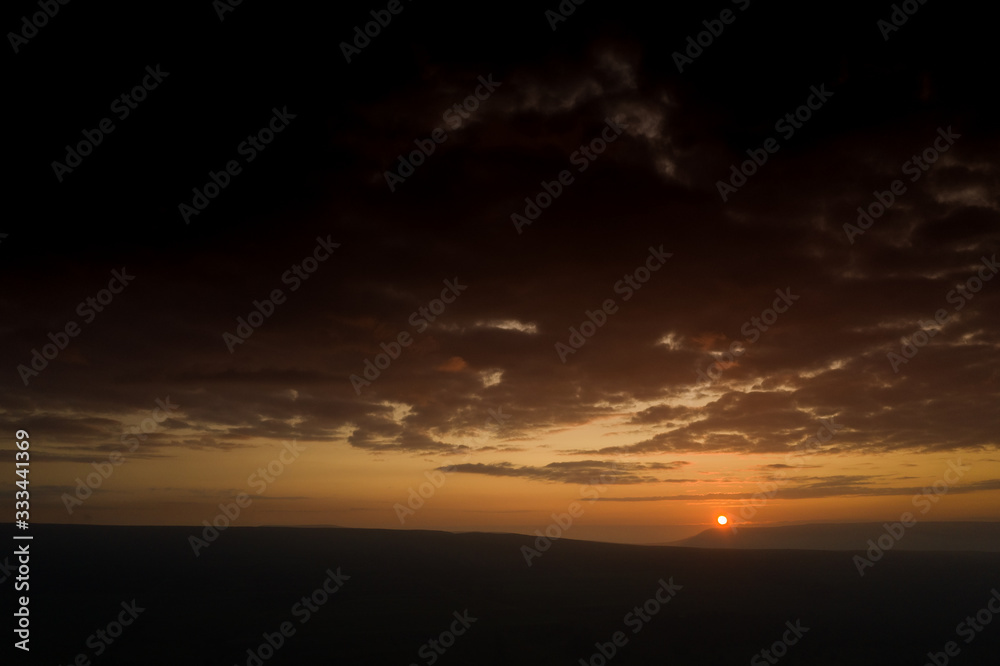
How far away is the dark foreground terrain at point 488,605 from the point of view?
74.5 meters

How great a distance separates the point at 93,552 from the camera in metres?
141

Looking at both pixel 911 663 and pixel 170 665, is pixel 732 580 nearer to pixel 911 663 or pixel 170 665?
pixel 911 663

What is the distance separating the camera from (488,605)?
100375 mm

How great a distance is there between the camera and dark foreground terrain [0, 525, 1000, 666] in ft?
244

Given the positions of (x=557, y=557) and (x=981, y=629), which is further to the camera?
(x=557, y=557)

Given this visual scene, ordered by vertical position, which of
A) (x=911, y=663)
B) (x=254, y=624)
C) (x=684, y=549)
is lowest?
(x=911, y=663)

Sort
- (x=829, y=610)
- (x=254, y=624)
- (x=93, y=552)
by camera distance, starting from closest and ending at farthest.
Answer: (x=254, y=624) → (x=829, y=610) → (x=93, y=552)

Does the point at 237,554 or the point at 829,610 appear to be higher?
the point at 237,554

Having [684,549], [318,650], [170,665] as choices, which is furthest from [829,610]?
[170,665]

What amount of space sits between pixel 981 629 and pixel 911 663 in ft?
100

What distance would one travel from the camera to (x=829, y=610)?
332 ft

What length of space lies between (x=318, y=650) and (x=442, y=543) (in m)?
104

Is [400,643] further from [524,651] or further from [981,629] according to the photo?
[981,629]

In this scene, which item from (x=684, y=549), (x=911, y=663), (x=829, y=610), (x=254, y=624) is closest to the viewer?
(x=911, y=663)
